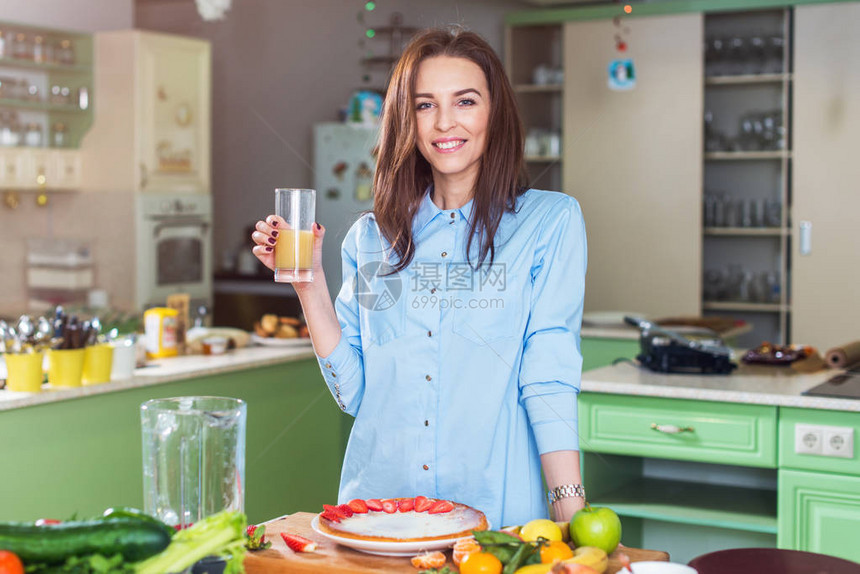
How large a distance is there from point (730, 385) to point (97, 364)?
178 cm

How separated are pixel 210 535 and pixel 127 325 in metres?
3.43

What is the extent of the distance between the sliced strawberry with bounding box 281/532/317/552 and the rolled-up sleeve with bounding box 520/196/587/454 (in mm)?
423

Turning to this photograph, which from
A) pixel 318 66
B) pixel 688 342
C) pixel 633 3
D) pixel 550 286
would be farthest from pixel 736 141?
pixel 550 286

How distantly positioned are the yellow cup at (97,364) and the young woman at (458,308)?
1498 millimetres

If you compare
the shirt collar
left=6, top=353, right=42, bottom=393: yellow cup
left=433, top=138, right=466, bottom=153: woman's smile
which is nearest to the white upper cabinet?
left=6, top=353, right=42, bottom=393: yellow cup

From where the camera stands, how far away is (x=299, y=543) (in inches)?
44.8

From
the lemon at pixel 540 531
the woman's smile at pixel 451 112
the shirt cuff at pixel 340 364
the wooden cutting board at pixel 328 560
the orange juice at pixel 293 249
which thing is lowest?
the wooden cutting board at pixel 328 560

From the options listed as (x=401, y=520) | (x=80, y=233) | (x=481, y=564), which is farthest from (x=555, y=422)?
(x=80, y=233)

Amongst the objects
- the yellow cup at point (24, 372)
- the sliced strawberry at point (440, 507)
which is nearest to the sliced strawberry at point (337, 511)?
the sliced strawberry at point (440, 507)

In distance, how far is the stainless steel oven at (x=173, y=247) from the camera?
5.08 m

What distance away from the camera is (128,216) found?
5.09 meters

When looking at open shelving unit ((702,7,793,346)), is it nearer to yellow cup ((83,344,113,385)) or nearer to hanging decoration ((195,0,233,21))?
hanging decoration ((195,0,233,21))

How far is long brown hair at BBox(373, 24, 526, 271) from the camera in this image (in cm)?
151

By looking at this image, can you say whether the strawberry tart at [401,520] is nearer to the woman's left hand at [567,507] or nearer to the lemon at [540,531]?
the lemon at [540,531]
